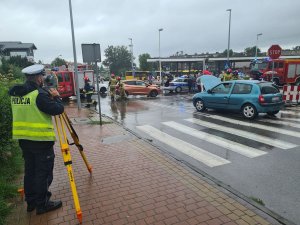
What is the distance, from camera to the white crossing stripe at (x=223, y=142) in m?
6.98

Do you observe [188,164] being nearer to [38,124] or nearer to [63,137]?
[63,137]

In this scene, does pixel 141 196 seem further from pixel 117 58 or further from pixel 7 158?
pixel 117 58

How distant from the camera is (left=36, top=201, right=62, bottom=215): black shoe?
4113mm

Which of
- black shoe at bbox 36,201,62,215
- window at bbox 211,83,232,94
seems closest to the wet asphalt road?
window at bbox 211,83,232,94

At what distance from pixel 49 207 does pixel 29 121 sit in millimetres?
1387

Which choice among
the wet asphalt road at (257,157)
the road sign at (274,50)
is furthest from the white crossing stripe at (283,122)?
the road sign at (274,50)

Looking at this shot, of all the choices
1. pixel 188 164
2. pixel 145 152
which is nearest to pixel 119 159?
pixel 145 152

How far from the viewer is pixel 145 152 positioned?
6.96 meters

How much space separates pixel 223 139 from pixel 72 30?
33.5ft

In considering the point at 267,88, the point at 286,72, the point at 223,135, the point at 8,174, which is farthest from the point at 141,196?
the point at 286,72

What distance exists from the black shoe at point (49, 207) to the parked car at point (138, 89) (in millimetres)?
17818

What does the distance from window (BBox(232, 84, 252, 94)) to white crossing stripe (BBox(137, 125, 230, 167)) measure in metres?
4.27

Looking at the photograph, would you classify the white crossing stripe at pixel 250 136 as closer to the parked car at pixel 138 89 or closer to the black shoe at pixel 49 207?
the black shoe at pixel 49 207

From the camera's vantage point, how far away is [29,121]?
3.85m
